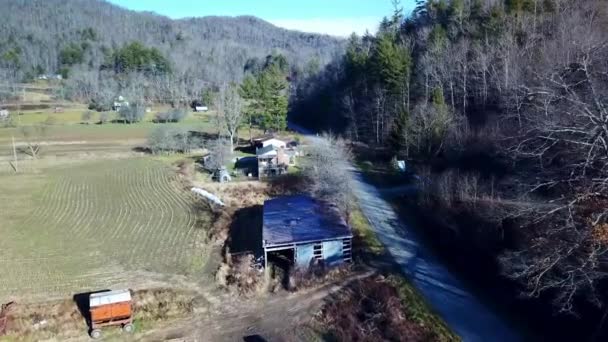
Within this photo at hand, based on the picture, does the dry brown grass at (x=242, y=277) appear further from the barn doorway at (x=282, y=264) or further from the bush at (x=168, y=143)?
the bush at (x=168, y=143)

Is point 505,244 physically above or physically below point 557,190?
below

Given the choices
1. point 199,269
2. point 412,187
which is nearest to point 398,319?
point 199,269

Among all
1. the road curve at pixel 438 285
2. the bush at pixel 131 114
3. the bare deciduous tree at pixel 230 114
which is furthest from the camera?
the bush at pixel 131 114

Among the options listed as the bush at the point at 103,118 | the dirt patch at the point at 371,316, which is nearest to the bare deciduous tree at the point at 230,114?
the bush at the point at 103,118

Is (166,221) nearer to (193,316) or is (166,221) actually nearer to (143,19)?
(193,316)

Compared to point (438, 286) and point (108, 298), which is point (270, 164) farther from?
point (108, 298)

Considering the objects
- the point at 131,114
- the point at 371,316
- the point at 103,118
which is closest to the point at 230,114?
the point at 131,114
